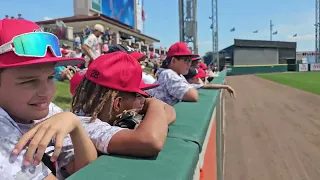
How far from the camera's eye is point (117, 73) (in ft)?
6.08

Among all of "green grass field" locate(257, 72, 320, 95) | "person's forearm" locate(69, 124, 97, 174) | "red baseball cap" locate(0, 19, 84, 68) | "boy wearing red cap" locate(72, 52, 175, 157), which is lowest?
"green grass field" locate(257, 72, 320, 95)

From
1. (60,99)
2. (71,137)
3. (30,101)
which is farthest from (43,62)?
(60,99)

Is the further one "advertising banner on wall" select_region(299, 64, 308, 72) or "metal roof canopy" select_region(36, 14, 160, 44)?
"advertising banner on wall" select_region(299, 64, 308, 72)

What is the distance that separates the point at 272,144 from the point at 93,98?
17.3 feet

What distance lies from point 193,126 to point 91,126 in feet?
2.61

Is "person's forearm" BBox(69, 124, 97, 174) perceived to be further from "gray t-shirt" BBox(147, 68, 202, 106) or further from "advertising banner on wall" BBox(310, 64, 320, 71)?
"advertising banner on wall" BBox(310, 64, 320, 71)

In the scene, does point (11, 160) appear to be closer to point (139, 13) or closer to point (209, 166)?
point (209, 166)

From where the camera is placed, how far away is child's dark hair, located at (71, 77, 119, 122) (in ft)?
6.04

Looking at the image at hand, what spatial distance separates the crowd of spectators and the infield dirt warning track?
11.0 ft

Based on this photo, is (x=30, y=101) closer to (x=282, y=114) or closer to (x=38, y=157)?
(x=38, y=157)

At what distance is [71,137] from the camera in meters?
1.39

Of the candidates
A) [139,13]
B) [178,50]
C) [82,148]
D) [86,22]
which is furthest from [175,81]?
[139,13]

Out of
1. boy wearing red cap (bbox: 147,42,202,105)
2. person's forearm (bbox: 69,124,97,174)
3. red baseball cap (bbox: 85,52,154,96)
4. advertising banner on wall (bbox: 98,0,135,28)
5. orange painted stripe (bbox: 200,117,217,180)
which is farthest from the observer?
advertising banner on wall (bbox: 98,0,135,28)

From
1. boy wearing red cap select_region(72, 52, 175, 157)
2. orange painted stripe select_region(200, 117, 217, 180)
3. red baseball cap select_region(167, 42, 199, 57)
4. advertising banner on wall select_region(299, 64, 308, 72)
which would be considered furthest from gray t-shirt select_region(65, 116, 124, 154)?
advertising banner on wall select_region(299, 64, 308, 72)
